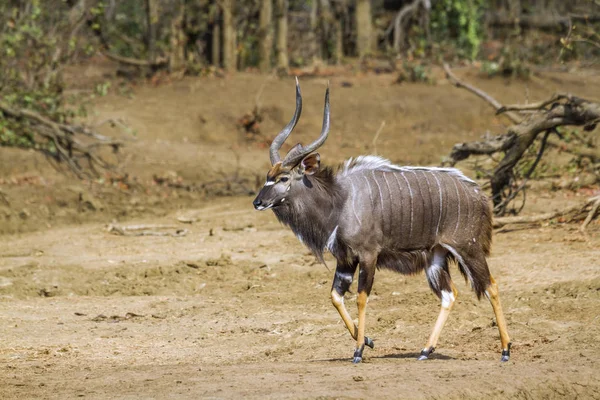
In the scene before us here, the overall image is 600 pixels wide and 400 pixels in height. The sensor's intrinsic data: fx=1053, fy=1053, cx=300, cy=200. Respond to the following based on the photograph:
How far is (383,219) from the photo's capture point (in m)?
7.03

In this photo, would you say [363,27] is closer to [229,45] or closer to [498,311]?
[229,45]

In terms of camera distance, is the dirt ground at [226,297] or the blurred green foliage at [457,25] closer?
the dirt ground at [226,297]

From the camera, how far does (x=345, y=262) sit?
7.01 metres

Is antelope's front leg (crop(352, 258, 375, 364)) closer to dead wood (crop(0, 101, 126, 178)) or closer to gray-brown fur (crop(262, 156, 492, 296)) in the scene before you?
gray-brown fur (crop(262, 156, 492, 296))

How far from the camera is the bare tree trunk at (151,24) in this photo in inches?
810

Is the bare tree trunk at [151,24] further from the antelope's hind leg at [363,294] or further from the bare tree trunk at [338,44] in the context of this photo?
the antelope's hind leg at [363,294]

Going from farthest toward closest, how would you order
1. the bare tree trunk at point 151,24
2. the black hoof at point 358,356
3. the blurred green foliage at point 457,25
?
the blurred green foliage at point 457,25
the bare tree trunk at point 151,24
the black hoof at point 358,356

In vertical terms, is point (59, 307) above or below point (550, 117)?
below

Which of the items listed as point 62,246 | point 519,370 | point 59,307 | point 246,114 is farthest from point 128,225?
point 519,370

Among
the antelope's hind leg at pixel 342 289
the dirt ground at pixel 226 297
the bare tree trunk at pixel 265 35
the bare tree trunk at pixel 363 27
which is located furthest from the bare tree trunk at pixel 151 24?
the antelope's hind leg at pixel 342 289

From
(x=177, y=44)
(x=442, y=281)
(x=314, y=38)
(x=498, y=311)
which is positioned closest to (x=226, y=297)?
(x=442, y=281)

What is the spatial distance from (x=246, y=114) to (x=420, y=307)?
9.51 m

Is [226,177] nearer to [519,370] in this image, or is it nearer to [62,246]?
[62,246]

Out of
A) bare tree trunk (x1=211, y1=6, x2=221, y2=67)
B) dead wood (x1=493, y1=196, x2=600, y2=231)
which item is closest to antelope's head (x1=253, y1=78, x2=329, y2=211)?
dead wood (x1=493, y1=196, x2=600, y2=231)
